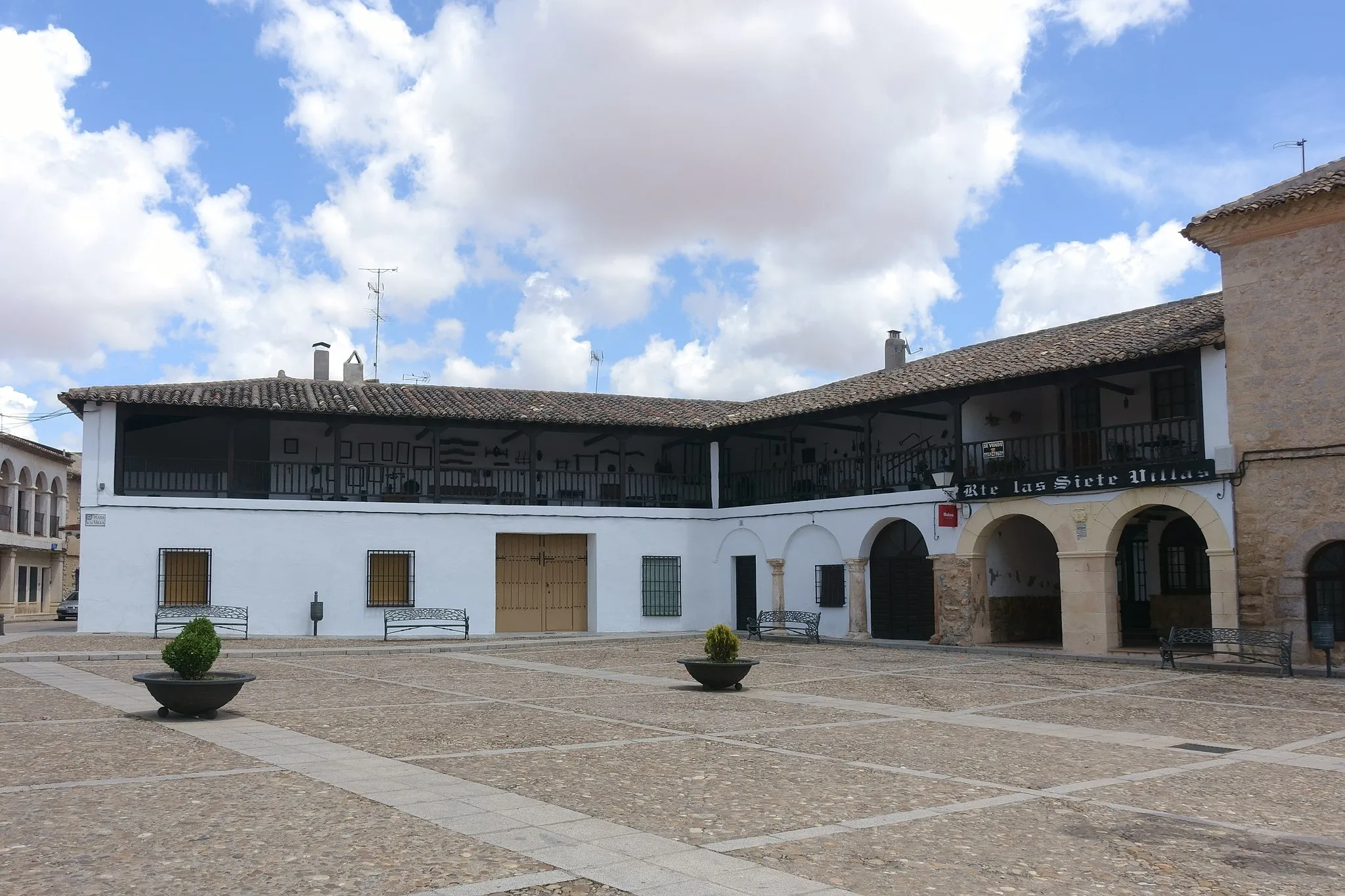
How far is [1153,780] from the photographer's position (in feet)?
28.0

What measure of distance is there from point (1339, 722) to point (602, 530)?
1784cm

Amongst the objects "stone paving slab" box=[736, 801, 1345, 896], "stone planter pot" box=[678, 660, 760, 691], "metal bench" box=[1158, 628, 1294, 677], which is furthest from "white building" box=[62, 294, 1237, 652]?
"stone paving slab" box=[736, 801, 1345, 896]

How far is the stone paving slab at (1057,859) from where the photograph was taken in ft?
18.4

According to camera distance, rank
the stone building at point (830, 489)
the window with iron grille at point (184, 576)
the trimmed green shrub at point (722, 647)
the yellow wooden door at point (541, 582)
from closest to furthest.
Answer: the trimmed green shrub at point (722, 647), the stone building at point (830, 489), the window with iron grille at point (184, 576), the yellow wooden door at point (541, 582)

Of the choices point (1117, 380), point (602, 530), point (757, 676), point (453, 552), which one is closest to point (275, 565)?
point (453, 552)

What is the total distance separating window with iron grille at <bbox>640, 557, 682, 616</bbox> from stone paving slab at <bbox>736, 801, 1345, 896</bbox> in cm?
2094

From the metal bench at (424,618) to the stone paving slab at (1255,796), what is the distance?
1820cm

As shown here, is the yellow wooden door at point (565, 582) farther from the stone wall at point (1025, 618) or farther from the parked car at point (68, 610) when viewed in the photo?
the parked car at point (68, 610)

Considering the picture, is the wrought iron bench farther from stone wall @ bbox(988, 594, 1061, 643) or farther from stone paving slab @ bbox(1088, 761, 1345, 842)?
stone paving slab @ bbox(1088, 761, 1345, 842)

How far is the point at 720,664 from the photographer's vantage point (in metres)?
14.4

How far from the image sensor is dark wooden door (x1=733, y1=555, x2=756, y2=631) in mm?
27891

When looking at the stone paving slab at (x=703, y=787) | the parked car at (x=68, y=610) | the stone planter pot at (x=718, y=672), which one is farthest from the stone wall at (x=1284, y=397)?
the parked car at (x=68, y=610)

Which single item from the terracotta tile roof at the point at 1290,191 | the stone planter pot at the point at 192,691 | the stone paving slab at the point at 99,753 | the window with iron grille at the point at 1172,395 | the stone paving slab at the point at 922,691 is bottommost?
the stone paving slab at the point at 922,691

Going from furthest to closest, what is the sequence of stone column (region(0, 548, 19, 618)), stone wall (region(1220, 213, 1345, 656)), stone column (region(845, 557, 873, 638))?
stone column (region(0, 548, 19, 618)) → stone column (region(845, 557, 873, 638)) → stone wall (region(1220, 213, 1345, 656))
